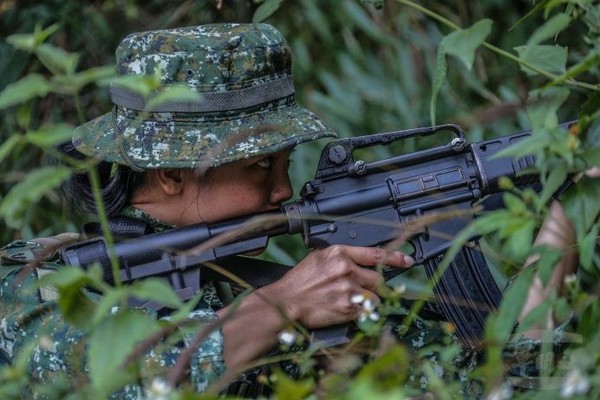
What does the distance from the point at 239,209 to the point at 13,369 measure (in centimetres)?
125

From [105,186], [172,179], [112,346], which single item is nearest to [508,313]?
[112,346]

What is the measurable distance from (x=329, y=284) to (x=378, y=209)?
211 millimetres

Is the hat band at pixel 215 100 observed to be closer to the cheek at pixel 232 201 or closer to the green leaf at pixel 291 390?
the cheek at pixel 232 201

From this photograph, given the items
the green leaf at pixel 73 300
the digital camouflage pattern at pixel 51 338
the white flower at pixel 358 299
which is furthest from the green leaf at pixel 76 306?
the white flower at pixel 358 299

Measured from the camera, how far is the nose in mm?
2531

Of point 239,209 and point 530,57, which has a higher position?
point 530,57

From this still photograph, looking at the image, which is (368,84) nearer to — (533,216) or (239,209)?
(239,209)

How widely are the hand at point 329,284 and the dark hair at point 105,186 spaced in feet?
1.41

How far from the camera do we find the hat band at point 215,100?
2.48m

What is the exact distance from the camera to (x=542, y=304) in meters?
1.40

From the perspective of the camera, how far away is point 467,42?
1.61 meters

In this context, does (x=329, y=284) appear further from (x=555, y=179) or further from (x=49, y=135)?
(x=49, y=135)

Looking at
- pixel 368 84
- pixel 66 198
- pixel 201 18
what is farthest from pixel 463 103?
pixel 66 198

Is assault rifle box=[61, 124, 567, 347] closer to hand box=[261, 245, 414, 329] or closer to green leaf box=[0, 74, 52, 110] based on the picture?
hand box=[261, 245, 414, 329]
